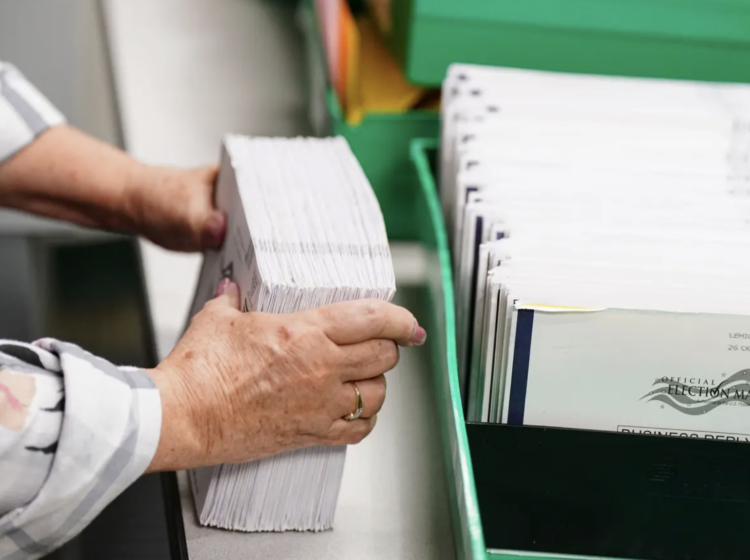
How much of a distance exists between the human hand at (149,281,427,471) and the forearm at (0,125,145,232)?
35cm

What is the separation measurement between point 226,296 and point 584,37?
56 centimetres

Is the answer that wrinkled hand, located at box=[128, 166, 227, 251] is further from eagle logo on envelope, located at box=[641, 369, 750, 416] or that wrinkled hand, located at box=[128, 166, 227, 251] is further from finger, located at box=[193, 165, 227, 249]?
eagle logo on envelope, located at box=[641, 369, 750, 416]

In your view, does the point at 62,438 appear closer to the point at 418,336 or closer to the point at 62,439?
the point at 62,439

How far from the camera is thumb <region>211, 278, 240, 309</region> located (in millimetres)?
710

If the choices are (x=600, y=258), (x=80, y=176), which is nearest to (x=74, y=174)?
(x=80, y=176)

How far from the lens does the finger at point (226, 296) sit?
71 centimetres

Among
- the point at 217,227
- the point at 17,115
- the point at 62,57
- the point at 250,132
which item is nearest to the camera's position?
the point at 217,227

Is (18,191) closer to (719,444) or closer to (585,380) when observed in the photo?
(585,380)

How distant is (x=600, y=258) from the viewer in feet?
2.26

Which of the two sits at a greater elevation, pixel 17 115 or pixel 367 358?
pixel 17 115

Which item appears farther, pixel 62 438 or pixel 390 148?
pixel 390 148

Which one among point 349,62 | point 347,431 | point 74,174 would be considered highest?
point 349,62

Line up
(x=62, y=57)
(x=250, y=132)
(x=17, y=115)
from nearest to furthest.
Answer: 1. (x=17, y=115)
2. (x=250, y=132)
3. (x=62, y=57)

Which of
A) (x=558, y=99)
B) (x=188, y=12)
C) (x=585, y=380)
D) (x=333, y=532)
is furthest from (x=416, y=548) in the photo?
(x=188, y=12)
